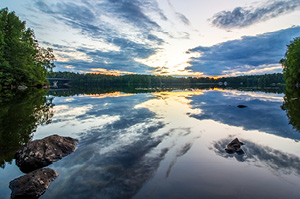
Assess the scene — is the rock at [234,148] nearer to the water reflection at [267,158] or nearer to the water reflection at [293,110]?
the water reflection at [267,158]

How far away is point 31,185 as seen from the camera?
5.09 meters

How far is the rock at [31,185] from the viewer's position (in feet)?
16.1

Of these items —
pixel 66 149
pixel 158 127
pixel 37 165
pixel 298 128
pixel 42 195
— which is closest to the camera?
pixel 42 195

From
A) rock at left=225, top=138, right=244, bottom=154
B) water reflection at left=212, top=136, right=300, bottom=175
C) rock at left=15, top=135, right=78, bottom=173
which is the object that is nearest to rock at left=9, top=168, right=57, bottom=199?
rock at left=15, top=135, right=78, bottom=173

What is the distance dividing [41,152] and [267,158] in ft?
34.2

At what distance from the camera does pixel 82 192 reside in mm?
5160

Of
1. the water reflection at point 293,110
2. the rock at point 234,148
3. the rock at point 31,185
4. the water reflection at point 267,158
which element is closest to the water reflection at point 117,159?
the rock at point 31,185

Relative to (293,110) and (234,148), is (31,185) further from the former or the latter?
(293,110)

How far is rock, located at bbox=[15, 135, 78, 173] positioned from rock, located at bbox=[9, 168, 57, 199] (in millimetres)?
1349

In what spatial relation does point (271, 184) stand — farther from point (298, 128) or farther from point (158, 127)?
point (298, 128)

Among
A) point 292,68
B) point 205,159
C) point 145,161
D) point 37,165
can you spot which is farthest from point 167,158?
point 292,68

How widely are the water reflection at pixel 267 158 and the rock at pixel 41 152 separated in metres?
7.85

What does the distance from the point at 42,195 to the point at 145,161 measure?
3.92 metres

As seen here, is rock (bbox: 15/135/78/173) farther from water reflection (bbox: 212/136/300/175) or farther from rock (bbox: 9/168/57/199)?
water reflection (bbox: 212/136/300/175)
